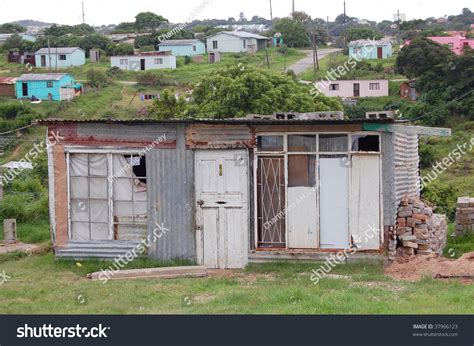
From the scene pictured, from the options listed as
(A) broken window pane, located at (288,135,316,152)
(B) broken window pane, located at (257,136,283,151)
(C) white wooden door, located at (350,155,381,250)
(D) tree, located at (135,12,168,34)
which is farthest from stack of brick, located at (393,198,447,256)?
(D) tree, located at (135,12,168,34)

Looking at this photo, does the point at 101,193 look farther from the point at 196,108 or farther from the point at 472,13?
the point at 472,13

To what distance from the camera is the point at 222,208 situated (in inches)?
600

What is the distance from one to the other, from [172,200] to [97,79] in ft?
185

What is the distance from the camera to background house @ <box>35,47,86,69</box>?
83.6m

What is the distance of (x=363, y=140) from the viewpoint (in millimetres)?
15031

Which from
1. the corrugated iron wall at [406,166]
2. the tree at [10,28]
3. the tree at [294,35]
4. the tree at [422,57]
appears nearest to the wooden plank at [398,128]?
the corrugated iron wall at [406,166]

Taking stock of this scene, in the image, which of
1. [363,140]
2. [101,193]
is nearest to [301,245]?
[363,140]

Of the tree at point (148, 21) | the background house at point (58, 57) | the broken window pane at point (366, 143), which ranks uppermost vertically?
the tree at point (148, 21)

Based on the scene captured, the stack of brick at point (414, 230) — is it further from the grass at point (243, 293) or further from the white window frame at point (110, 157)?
the white window frame at point (110, 157)

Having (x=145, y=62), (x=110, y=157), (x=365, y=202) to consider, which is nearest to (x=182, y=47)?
(x=145, y=62)

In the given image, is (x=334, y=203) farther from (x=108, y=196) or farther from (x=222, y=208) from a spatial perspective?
(x=108, y=196)

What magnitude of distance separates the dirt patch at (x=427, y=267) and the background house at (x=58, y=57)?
238 feet

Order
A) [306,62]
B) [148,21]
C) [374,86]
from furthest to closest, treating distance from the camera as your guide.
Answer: [148,21] < [306,62] < [374,86]

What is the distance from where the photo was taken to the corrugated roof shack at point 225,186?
14875mm
